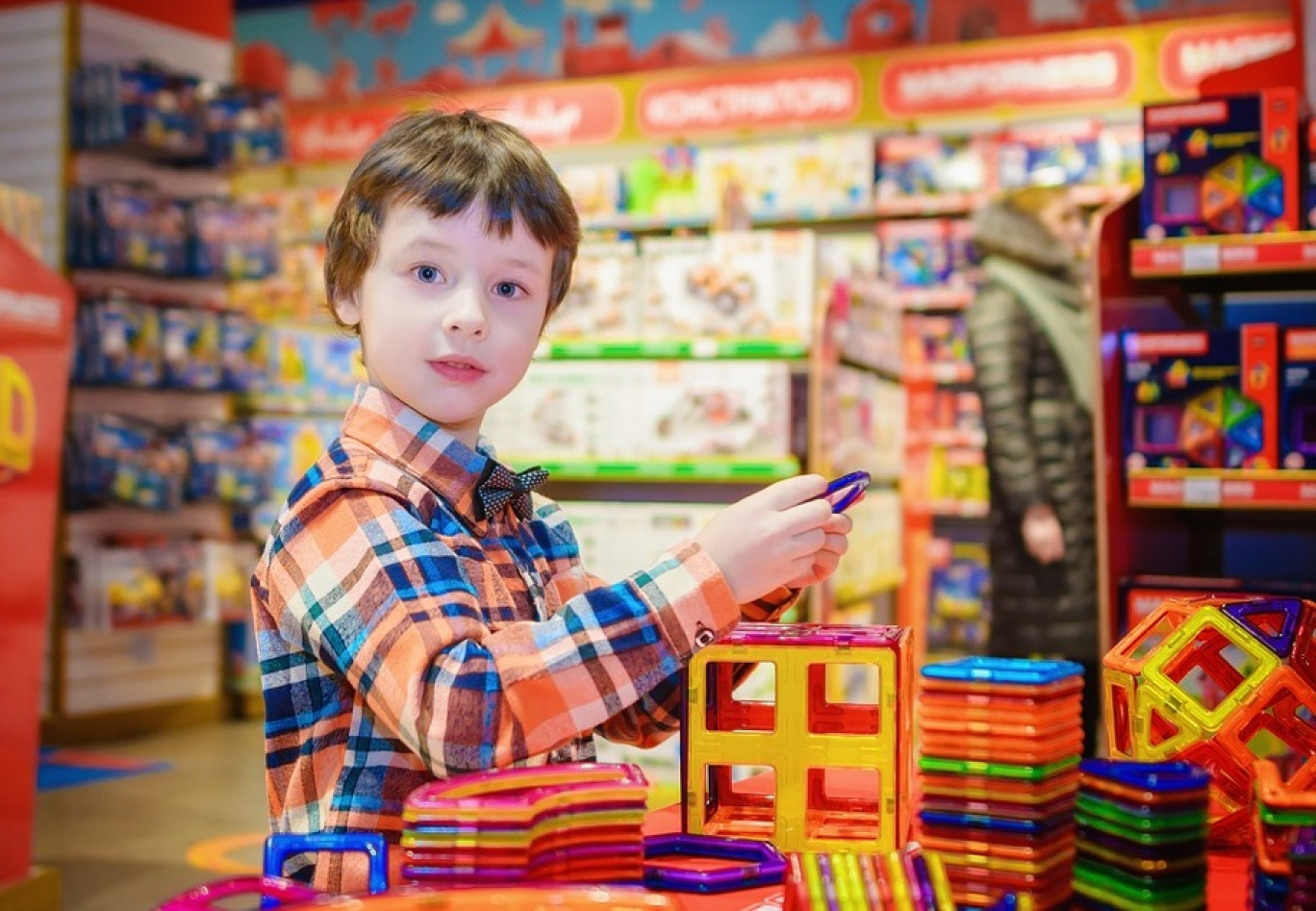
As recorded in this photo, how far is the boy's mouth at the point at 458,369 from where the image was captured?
134 centimetres

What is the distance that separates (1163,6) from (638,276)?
501 cm

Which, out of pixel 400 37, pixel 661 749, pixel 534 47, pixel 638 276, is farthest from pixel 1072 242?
pixel 400 37

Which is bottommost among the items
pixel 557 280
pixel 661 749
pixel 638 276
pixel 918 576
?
pixel 661 749

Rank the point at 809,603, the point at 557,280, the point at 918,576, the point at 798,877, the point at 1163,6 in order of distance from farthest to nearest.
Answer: the point at 1163,6 < the point at 918,576 < the point at 809,603 < the point at 557,280 < the point at 798,877

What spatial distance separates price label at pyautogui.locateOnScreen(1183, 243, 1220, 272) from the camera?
111 inches

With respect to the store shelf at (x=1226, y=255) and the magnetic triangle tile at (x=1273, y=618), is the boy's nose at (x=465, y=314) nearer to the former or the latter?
the magnetic triangle tile at (x=1273, y=618)

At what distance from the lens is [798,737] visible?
125cm

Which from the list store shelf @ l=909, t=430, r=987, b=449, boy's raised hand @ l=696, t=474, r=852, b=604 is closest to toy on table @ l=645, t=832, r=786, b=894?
boy's raised hand @ l=696, t=474, r=852, b=604

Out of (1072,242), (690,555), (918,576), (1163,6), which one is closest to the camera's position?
(690,555)

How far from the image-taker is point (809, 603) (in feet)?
14.0

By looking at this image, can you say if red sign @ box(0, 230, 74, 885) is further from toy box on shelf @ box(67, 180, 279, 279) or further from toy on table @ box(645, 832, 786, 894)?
toy box on shelf @ box(67, 180, 279, 279)

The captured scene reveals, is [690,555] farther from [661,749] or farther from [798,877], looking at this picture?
[661,749]

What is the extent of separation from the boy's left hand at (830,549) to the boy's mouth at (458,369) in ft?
1.13

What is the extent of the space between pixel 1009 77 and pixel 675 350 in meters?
4.10
